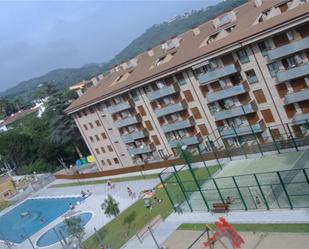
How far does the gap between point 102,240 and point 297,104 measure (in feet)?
70.4

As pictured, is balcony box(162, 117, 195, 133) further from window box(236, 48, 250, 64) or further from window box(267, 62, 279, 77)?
window box(267, 62, 279, 77)

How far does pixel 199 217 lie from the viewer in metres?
33.6

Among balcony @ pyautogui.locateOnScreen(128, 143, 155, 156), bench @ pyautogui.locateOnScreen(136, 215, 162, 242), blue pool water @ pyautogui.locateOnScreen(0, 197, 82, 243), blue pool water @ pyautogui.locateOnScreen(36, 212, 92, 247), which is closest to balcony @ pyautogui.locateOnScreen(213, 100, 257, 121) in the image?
balcony @ pyautogui.locateOnScreen(128, 143, 155, 156)

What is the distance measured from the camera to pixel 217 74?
4453 centimetres

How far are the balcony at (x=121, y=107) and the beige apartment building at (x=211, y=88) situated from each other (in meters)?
0.13

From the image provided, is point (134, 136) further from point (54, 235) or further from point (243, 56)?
point (243, 56)

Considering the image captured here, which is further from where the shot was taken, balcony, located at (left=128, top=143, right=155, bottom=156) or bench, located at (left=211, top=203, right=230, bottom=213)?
balcony, located at (left=128, top=143, right=155, bottom=156)

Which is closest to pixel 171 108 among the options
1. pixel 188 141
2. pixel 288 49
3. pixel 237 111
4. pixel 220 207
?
pixel 188 141

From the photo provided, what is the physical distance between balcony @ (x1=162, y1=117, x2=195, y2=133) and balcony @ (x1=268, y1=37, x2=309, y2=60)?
1391 centimetres

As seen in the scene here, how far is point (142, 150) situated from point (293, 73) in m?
25.6

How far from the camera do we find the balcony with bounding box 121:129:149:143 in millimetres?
57438

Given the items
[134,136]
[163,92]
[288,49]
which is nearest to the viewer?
[288,49]

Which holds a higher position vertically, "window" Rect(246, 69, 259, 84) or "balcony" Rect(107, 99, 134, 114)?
"balcony" Rect(107, 99, 134, 114)

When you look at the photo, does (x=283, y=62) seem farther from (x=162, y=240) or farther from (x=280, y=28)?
(x=162, y=240)
